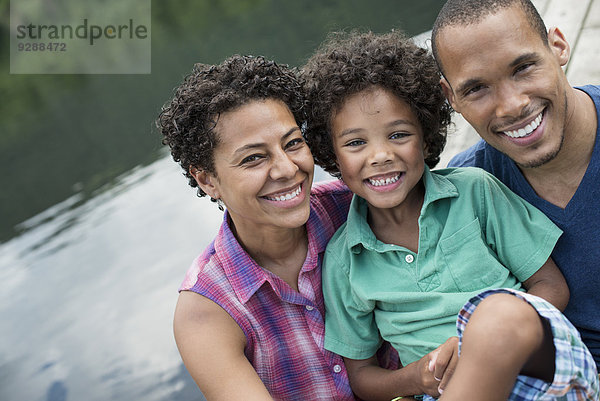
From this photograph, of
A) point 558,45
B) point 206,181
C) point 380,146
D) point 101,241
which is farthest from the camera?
point 101,241

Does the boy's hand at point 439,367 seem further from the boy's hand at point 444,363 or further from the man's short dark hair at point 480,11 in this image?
the man's short dark hair at point 480,11

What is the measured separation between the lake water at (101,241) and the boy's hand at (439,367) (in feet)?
5.34

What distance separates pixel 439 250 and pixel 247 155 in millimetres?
631

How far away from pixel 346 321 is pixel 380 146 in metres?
0.55

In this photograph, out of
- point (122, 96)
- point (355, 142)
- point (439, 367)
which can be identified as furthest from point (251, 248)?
point (122, 96)

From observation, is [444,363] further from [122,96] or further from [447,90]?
[122,96]

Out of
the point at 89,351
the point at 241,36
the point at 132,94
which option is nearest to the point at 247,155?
the point at 89,351

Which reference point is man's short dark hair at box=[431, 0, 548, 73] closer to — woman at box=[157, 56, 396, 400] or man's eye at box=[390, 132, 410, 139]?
man's eye at box=[390, 132, 410, 139]

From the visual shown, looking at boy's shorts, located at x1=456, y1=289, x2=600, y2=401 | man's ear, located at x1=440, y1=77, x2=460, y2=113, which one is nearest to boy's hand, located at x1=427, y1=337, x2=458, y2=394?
boy's shorts, located at x1=456, y1=289, x2=600, y2=401

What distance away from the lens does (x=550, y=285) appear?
177 centimetres

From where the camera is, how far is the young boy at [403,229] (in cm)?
178

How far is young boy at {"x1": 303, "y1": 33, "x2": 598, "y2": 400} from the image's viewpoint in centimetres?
178

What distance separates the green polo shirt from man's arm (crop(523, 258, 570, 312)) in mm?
38

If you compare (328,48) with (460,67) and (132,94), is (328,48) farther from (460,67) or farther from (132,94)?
(132,94)
